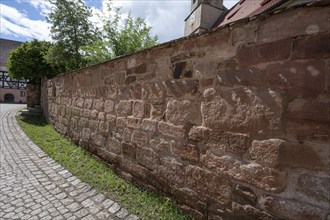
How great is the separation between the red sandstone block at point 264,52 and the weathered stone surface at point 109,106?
204cm

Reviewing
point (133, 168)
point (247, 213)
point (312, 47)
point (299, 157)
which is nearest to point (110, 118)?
point (133, 168)

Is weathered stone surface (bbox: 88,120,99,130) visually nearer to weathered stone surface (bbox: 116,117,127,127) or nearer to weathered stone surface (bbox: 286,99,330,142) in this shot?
weathered stone surface (bbox: 116,117,127,127)

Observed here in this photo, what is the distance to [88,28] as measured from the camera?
9008 mm

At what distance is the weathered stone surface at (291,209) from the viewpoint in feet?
4.24

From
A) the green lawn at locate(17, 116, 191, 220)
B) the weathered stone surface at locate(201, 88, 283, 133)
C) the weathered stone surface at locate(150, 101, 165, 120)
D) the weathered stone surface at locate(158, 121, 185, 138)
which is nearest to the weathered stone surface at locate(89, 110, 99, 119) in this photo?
the green lawn at locate(17, 116, 191, 220)

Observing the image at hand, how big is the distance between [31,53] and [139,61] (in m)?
8.77

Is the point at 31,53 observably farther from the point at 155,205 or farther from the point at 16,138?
the point at 155,205

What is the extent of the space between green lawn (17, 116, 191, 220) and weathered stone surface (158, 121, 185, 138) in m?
0.70

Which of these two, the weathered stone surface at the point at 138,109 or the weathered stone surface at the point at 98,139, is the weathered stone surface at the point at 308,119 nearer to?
the weathered stone surface at the point at 138,109

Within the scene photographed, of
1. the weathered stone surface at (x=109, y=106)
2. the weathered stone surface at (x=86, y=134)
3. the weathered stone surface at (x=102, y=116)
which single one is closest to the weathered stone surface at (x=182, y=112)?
the weathered stone surface at (x=109, y=106)

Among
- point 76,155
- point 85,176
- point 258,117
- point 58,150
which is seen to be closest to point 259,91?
point 258,117

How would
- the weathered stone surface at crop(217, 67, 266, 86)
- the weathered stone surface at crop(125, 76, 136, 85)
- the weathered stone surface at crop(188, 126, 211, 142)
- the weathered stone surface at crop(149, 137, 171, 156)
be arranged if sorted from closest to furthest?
the weathered stone surface at crop(217, 67, 266, 86) → the weathered stone surface at crop(188, 126, 211, 142) → the weathered stone surface at crop(149, 137, 171, 156) → the weathered stone surface at crop(125, 76, 136, 85)

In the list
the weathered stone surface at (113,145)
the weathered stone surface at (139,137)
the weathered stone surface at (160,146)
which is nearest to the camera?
the weathered stone surface at (160,146)

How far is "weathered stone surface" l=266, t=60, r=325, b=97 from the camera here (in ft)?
4.17
